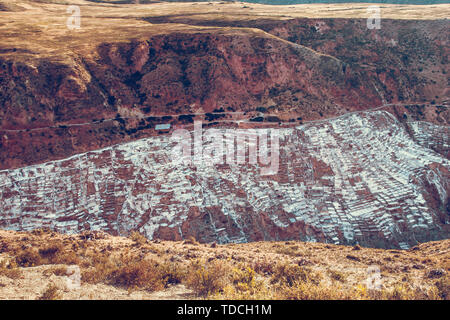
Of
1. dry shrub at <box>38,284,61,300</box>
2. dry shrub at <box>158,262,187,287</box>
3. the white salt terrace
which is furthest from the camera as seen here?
the white salt terrace

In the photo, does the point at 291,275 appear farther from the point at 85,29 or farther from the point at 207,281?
the point at 85,29

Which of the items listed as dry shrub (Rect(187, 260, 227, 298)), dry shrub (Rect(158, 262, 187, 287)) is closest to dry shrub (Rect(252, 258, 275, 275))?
dry shrub (Rect(187, 260, 227, 298))

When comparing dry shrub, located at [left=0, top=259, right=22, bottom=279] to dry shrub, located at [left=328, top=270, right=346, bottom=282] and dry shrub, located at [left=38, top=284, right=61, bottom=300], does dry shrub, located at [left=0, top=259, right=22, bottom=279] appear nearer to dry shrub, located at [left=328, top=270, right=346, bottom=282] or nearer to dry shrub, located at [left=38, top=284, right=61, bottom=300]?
dry shrub, located at [left=38, top=284, right=61, bottom=300]

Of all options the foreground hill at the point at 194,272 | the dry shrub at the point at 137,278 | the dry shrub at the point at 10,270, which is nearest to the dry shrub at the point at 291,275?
the foreground hill at the point at 194,272

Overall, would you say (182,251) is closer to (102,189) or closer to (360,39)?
(102,189)

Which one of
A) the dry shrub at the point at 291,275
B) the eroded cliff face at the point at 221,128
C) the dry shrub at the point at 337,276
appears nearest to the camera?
the dry shrub at the point at 291,275

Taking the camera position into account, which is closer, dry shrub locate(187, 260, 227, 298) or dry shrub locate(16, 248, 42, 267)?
dry shrub locate(187, 260, 227, 298)

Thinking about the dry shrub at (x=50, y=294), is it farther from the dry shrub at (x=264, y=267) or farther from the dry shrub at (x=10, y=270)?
the dry shrub at (x=264, y=267)
